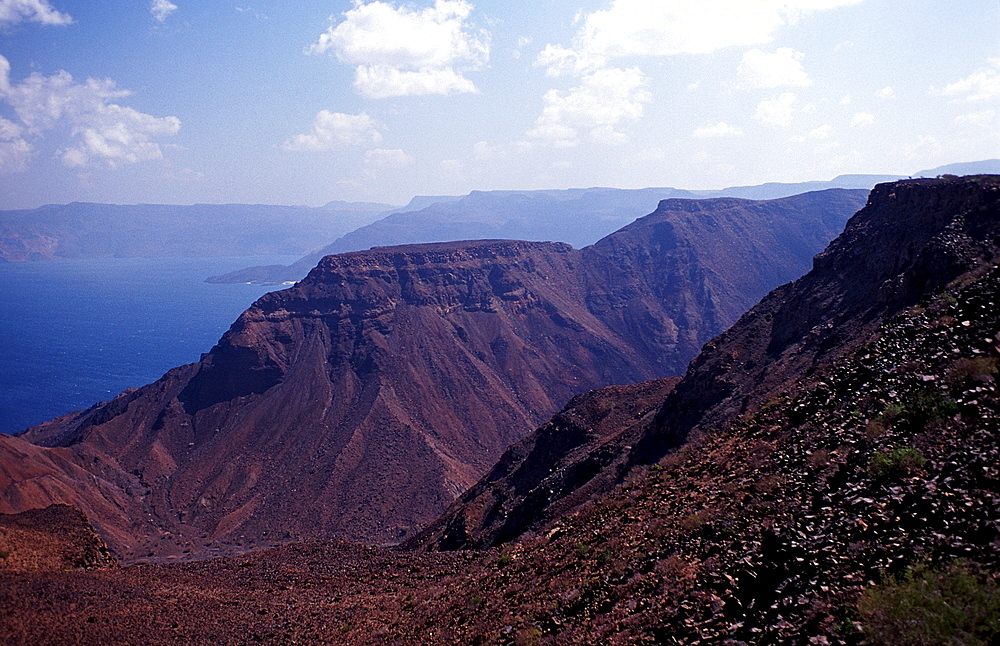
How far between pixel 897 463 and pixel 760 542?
2.25 metres

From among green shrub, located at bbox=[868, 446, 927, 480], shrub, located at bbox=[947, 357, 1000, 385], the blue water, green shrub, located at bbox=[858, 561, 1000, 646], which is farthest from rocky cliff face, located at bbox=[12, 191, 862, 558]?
green shrub, located at bbox=[858, 561, 1000, 646]

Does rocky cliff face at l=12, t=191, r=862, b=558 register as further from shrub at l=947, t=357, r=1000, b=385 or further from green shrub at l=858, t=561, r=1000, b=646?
green shrub at l=858, t=561, r=1000, b=646

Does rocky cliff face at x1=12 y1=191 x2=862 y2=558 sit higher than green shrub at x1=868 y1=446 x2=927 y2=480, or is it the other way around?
green shrub at x1=868 y1=446 x2=927 y2=480

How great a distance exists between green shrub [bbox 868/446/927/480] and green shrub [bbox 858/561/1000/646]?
260cm

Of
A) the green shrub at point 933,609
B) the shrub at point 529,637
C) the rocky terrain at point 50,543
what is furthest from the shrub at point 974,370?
the rocky terrain at point 50,543

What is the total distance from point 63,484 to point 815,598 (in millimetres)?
67645

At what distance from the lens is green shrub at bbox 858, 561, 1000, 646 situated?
18.7 ft

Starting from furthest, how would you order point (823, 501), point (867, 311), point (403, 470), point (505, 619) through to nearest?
point (403, 470)
point (867, 311)
point (505, 619)
point (823, 501)

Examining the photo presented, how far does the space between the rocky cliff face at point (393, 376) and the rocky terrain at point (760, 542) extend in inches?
1407

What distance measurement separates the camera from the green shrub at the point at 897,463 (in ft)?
29.2

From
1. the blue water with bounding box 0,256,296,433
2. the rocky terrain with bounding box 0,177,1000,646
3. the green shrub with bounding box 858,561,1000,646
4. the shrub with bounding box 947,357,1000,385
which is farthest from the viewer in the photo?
the blue water with bounding box 0,256,296,433

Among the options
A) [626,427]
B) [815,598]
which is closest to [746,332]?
[626,427]

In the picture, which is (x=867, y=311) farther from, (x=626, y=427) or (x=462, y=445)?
(x=462, y=445)

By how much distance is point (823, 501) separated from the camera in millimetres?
9633
